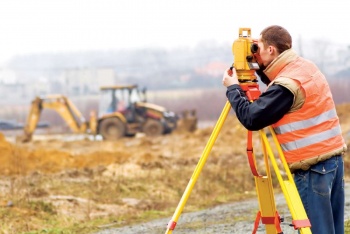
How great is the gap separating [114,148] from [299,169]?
25986 millimetres

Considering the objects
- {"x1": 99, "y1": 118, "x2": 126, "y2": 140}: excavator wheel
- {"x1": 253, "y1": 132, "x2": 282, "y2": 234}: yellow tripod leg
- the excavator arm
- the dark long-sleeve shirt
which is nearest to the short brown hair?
the dark long-sleeve shirt

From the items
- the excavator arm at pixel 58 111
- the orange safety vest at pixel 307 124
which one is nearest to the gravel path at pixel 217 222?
the orange safety vest at pixel 307 124

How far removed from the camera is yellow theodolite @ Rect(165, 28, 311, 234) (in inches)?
206

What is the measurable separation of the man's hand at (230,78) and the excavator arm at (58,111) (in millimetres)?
33838

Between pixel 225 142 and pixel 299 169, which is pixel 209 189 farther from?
pixel 225 142

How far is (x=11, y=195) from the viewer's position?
1270cm

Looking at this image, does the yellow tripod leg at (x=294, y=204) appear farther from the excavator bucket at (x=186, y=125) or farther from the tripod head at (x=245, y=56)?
the excavator bucket at (x=186, y=125)

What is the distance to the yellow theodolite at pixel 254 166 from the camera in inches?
206

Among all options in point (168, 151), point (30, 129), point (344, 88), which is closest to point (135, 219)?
point (168, 151)

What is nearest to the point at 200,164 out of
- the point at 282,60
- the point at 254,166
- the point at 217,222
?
the point at 254,166

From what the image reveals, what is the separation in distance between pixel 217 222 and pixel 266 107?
521cm

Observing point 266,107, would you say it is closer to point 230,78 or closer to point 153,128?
point 230,78

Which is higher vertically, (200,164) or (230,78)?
(230,78)

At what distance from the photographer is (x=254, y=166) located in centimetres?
578
